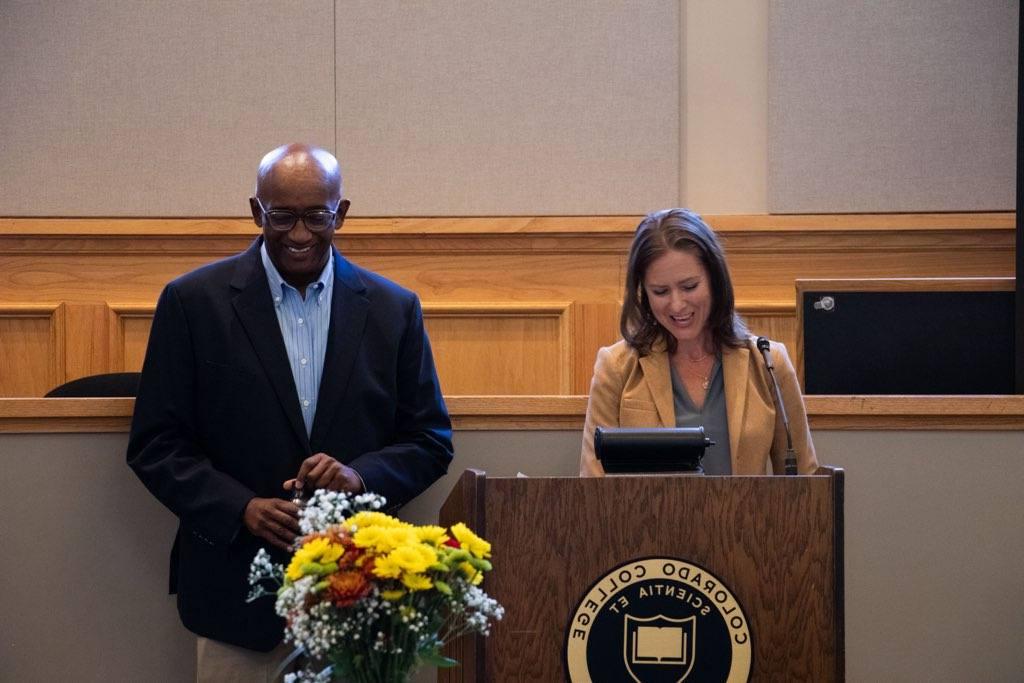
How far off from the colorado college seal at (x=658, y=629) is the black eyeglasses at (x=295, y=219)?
951mm

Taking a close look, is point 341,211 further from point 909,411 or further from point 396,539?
point 909,411

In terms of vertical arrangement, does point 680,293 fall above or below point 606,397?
above

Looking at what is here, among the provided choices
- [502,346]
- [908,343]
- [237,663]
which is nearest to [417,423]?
[237,663]

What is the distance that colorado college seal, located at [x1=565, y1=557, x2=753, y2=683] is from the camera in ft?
6.05

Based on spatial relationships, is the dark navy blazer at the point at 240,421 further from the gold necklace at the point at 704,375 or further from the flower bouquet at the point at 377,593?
the flower bouquet at the point at 377,593

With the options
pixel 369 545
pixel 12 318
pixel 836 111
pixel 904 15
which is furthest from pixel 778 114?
pixel 369 545

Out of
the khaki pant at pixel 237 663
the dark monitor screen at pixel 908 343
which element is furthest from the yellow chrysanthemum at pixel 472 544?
the dark monitor screen at pixel 908 343

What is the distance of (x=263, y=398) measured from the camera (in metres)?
2.43

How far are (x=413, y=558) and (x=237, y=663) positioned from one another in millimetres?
1082

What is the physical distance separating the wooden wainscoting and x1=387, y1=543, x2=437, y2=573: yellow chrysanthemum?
2895 mm

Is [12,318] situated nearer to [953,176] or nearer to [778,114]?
[778,114]

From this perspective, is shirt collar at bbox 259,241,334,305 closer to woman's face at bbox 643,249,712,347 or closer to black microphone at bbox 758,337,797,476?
woman's face at bbox 643,249,712,347

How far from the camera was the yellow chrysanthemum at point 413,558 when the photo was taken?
1.49 m

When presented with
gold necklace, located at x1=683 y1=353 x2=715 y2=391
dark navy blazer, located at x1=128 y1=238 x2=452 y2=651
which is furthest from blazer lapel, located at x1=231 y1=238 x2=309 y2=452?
gold necklace, located at x1=683 y1=353 x2=715 y2=391
